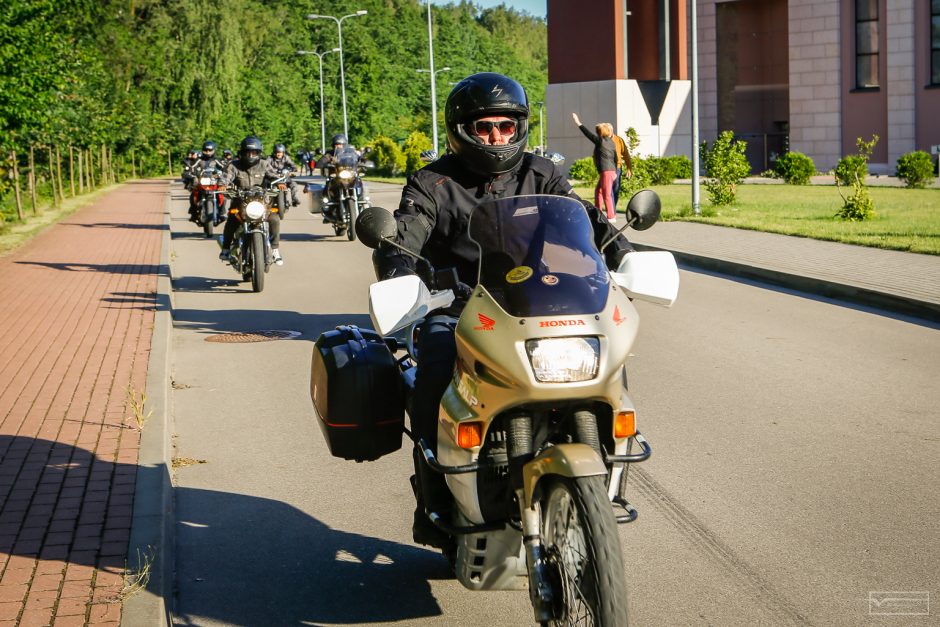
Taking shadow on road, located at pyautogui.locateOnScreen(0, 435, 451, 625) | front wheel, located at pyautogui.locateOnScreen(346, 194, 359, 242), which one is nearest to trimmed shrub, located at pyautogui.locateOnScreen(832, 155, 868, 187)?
front wheel, located at pyautogui.locateOnScreen(346, 194, 359, 242)

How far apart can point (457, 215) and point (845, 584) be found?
2.02 meters

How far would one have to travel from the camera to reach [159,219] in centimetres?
3045

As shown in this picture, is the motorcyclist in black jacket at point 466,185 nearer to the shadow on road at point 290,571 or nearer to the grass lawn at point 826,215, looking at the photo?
the shadow on road at point 290,571

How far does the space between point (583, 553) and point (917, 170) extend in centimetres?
3221

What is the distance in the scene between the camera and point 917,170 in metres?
33.0

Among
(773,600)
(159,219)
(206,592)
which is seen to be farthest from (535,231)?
(159,219)

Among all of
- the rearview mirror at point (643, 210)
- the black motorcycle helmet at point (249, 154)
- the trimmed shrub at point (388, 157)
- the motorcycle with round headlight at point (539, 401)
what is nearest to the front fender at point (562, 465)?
the motorcycle with round headlight at point (539, 401)

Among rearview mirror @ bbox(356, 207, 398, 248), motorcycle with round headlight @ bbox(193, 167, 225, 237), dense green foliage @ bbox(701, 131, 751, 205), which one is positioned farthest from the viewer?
dense green foliage @ bbox(701, 131, 751, 205)

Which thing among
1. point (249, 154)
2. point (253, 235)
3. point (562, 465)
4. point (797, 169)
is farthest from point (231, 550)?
point (797, 169)

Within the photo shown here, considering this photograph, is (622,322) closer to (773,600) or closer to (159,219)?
(773,600)

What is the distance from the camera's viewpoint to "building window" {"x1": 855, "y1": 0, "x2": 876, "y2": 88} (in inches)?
1923

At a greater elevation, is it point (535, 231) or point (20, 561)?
point (535, 231)

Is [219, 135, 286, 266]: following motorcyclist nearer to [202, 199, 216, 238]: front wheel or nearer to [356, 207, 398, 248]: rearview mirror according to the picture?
[202, 199, 216, 238]: front wheel

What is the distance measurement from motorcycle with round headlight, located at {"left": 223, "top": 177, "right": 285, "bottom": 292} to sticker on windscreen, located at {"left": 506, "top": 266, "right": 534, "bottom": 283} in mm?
11340
